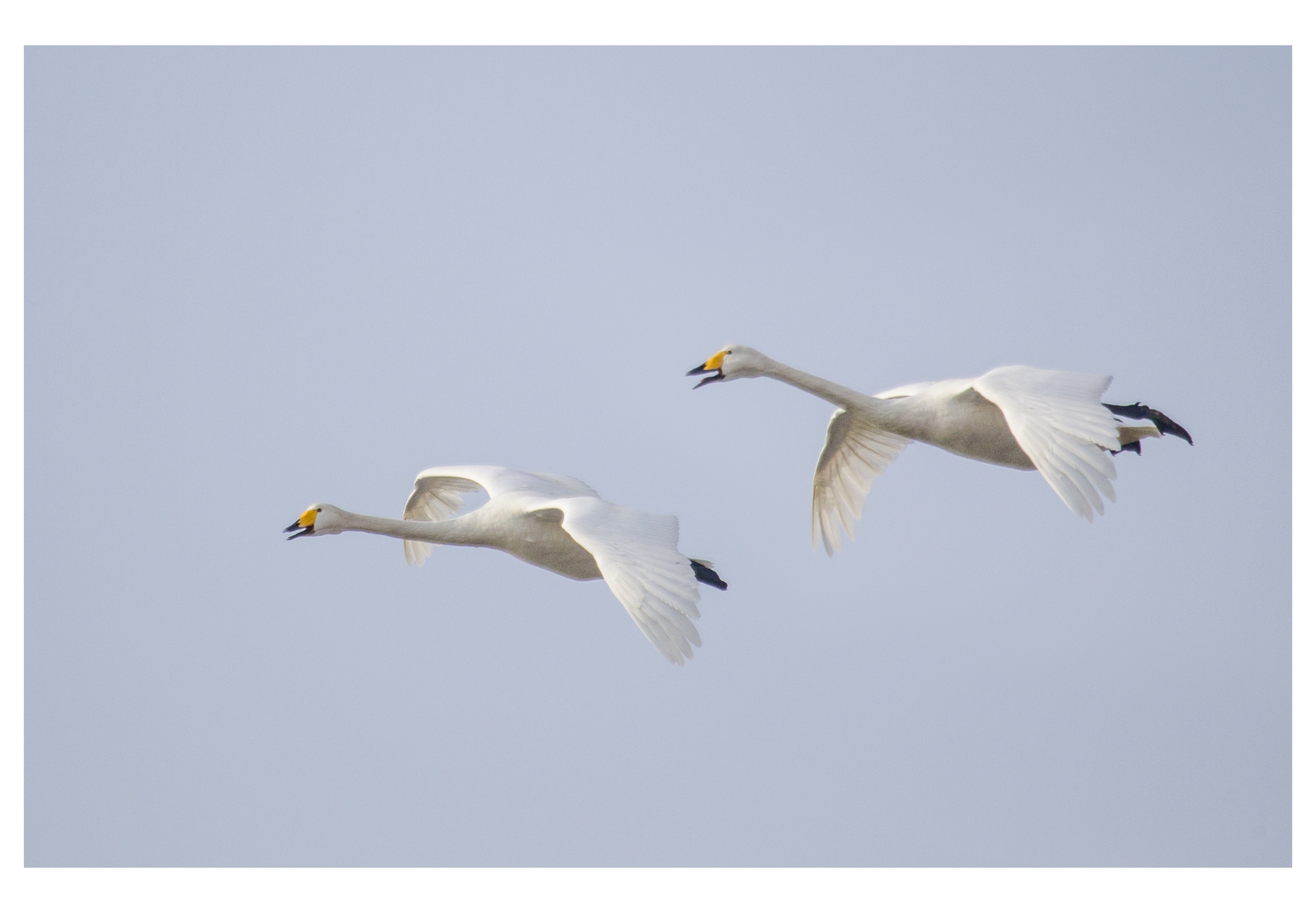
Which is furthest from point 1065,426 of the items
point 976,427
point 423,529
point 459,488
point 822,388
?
point 459,488

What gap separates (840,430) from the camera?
20.8 meters

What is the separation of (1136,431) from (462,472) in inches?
265

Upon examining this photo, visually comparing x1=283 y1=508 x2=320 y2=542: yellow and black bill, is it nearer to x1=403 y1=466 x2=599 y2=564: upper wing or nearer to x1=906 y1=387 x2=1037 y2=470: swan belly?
x1=403 y1=466 x2=599 y2=564: upper wing

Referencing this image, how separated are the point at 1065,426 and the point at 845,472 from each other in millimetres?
5245

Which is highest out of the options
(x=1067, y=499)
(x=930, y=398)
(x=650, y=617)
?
(x=930, y=398)

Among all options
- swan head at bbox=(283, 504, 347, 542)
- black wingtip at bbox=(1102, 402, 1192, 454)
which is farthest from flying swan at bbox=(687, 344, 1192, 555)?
swan head at bbox=(283, 504, 347, 542)

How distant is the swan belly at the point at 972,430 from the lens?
18.1 metres

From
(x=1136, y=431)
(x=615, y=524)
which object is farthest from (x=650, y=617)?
(x=1136, y=431)

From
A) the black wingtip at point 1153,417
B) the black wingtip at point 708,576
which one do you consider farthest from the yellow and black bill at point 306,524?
the black wingtip at point 1153,417

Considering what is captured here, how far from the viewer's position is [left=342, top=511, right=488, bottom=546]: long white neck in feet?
61.1

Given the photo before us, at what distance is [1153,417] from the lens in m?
18.8

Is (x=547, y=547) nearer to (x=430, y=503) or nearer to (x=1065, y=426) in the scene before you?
(x=430, y=503)

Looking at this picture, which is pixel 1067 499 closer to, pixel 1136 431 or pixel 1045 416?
pixel 1045 416

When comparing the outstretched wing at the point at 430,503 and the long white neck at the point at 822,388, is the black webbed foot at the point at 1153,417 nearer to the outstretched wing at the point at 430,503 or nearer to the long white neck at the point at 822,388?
the long white neck at the point at 822,388
